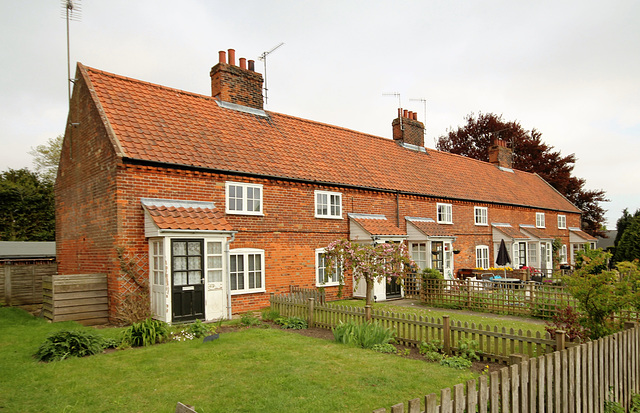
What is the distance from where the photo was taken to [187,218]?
13047 mm

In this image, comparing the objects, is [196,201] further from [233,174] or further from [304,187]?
[304,187]

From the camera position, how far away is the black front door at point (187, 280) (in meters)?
12.4

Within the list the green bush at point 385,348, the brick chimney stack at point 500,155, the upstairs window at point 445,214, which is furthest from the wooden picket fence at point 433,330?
the brick chimney stack at point 500,155

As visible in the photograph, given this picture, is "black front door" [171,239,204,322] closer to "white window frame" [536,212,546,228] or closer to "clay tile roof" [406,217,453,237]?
"clay tile roof" [406,217,453,237]

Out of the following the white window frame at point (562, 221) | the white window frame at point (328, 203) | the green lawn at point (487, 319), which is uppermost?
the white window frame at point (328, 203)

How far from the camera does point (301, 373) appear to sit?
294 inches

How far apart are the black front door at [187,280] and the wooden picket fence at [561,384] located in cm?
868

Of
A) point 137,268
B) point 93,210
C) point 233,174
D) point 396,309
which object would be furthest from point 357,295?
point 93,210

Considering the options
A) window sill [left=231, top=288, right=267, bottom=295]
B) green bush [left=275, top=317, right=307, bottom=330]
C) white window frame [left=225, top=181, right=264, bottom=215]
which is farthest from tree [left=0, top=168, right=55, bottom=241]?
green bush [left=275, top=317, right=307, bottom=330]

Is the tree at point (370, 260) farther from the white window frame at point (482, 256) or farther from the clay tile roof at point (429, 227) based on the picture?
the white window frame at point (482, 256)

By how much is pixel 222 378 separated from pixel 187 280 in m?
5.83

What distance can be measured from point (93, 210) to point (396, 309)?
10.8m

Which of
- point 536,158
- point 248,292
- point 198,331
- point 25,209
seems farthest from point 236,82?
point 536,158

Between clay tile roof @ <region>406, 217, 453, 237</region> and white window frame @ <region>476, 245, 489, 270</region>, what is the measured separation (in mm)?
4687
